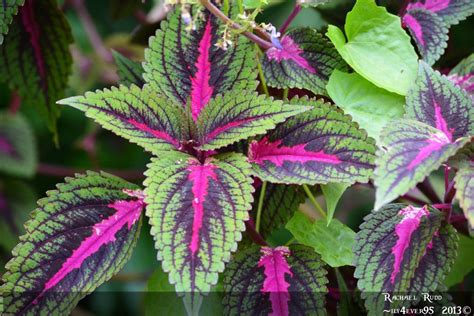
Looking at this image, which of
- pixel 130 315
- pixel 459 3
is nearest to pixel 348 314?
pixel 459 3

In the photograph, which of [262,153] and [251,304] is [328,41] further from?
[251,304]

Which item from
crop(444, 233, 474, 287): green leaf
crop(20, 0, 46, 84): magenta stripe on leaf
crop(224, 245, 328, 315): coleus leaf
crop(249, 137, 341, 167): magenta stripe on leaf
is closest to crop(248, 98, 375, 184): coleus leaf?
crop(249, 137, 341, 167): magenta stripe on leaf

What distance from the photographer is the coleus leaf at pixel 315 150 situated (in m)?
0.64

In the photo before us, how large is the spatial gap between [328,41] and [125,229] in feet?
1.05

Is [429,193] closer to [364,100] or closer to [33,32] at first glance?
[364,100]

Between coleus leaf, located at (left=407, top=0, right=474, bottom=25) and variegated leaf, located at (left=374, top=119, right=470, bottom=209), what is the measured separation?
0.79ft

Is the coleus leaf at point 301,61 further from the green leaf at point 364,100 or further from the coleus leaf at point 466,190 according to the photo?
the coleus leaf at point 466,190

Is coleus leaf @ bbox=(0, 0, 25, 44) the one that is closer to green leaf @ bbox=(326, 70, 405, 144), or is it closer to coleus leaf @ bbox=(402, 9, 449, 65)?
green leaf @ bbox=(326, 70, 405, 144)

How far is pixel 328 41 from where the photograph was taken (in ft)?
2.57

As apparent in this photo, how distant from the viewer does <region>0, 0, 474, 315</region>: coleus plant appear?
2.01 feet

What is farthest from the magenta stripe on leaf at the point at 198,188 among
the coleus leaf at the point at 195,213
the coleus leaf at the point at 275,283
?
the coleus leaf at the point at 275,283

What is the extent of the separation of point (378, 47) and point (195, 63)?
209 millimetres

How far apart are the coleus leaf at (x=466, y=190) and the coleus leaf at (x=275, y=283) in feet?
0.54

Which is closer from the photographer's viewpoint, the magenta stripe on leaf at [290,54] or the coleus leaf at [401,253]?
the coleus leaf at [401,253]
